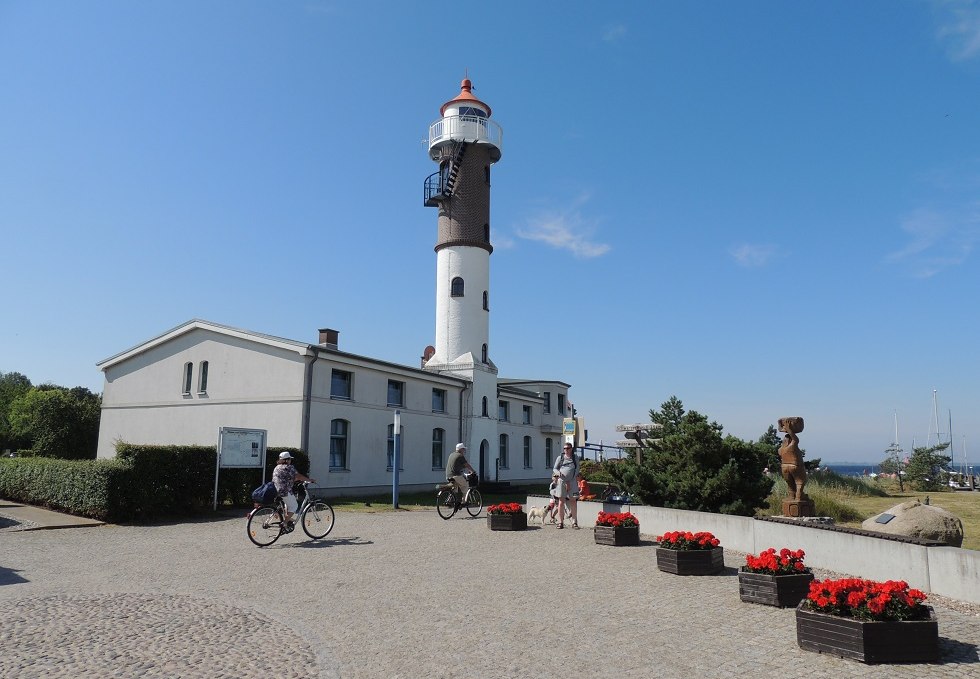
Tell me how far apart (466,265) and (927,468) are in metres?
26.0

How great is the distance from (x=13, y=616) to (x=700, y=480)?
1226 cm

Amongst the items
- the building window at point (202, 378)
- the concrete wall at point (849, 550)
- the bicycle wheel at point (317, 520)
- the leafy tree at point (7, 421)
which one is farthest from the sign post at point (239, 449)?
the leafy tree at point (7, 421)

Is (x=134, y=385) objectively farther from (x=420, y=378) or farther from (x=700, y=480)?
(x=700, y=480)

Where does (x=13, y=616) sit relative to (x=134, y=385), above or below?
below

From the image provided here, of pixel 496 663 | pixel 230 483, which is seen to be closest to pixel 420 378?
pixel 230 483

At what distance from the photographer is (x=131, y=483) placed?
50.7 feet

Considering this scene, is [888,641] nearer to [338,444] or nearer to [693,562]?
[693,562]

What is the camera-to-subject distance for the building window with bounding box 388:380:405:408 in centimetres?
2659

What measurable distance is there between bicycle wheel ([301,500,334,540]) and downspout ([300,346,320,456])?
9.30 meters

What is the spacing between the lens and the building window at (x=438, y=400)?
1148 inches

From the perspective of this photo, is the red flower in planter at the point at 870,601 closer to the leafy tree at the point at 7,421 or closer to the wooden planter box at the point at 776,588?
the wooden planter box at the point at 776,588

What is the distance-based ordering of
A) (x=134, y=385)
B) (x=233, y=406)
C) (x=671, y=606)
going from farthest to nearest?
(x=134, y=385) → (x=233, y=406) → (x=671, y=606)

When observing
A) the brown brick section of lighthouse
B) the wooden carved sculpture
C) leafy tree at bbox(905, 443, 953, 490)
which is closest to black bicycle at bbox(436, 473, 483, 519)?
the wooden carved sculpture

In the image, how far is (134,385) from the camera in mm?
26766
